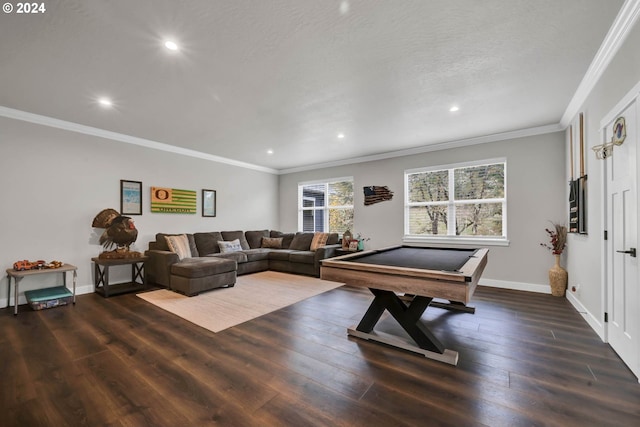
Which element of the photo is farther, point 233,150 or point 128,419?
point 233,150

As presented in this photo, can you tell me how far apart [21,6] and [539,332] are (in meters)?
5.16

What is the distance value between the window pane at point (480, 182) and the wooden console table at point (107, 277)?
576cm

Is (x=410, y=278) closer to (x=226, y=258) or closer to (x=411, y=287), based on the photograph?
(x=411, y=287)

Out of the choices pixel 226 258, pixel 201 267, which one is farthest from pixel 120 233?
pixel 226 258

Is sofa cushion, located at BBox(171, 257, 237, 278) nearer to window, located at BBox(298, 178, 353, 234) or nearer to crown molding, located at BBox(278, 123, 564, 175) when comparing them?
window, located at BBox(298, 178, 353, 234)

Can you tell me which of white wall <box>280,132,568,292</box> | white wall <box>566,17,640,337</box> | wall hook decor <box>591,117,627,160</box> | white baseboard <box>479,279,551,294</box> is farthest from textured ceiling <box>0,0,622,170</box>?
white baseboard <box>479,279,551,294</box>

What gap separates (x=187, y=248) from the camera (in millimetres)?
5188

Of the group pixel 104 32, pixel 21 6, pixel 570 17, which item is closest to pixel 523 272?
pixel 570 17

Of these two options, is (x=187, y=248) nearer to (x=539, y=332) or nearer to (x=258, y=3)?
(x=258, y=3)

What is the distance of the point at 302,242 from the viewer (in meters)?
6.58

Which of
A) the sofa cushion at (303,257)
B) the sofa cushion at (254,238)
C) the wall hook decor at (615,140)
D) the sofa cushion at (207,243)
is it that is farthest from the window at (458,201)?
the sofa cushion at (207,243)

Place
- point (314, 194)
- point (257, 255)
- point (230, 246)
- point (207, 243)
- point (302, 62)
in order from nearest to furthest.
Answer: point (302, 62), point (207, 243), point (230, 246), point (257, 255), point (314, 194)

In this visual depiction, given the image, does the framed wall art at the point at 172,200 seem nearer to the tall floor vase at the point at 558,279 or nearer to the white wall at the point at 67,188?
the white wall at the point at 67,188

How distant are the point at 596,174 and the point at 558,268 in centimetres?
183
